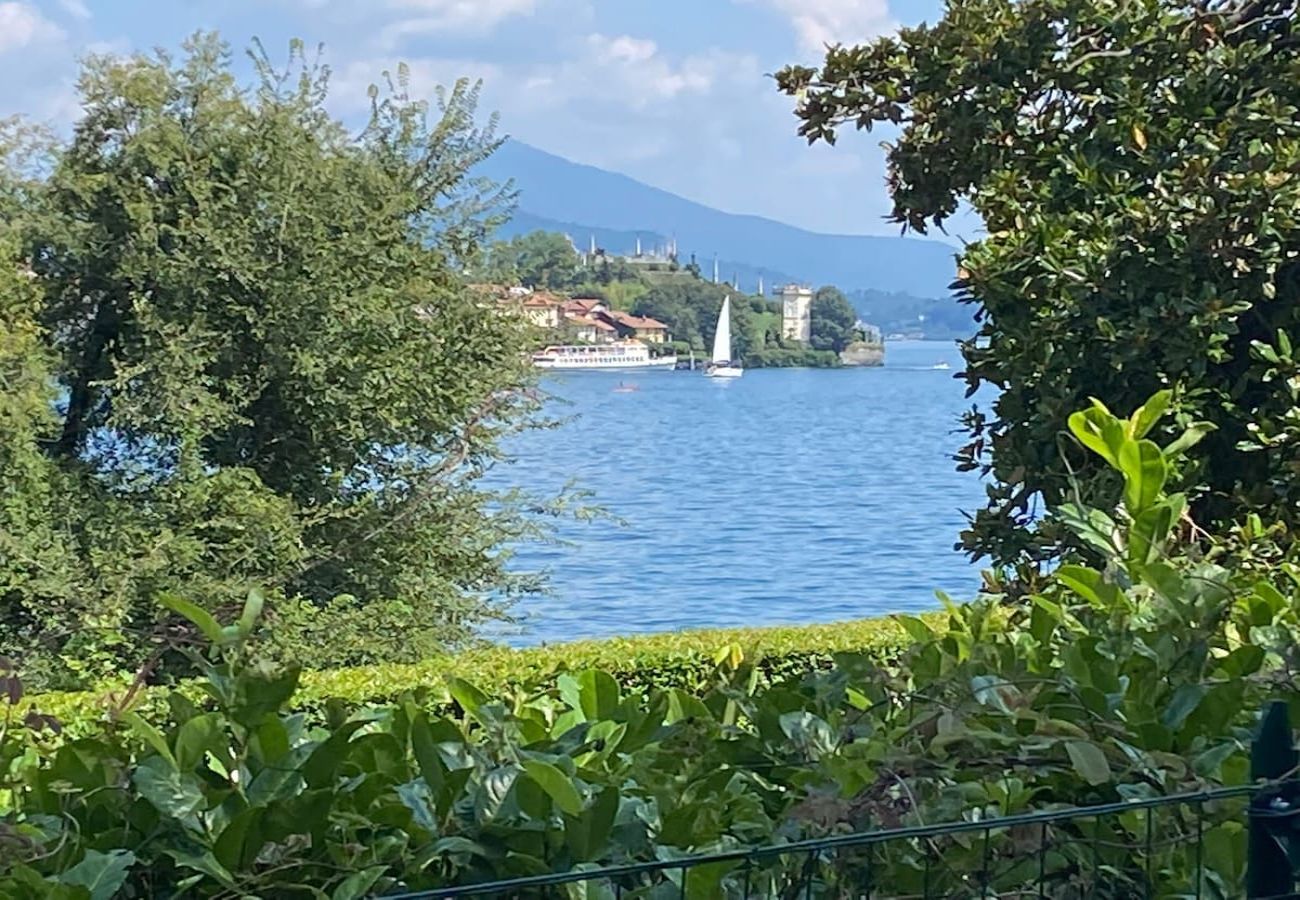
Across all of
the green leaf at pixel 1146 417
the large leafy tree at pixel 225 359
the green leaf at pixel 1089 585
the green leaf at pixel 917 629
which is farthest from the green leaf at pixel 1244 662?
the large leafy tree at pixel 225 359

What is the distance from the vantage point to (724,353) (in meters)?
51.4

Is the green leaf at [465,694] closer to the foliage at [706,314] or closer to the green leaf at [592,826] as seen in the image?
the green leaf at [592,826]

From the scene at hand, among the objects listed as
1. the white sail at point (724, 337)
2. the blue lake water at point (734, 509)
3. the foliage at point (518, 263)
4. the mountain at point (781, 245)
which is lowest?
the blue lake water at point (734, 509)

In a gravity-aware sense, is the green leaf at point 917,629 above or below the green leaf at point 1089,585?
below

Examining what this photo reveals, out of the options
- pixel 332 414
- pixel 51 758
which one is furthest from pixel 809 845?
pixel 332 414

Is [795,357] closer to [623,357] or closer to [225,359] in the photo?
[623,357]

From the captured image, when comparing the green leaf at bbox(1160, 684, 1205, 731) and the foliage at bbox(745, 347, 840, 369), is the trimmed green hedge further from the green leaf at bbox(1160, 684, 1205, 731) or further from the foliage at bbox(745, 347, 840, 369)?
the foliage at bbox(745, 347, 840, 369)

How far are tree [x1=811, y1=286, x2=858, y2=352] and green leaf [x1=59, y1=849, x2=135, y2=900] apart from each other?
54452mm

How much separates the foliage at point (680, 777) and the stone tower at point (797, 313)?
5010 cm

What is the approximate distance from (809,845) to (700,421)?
50.5m

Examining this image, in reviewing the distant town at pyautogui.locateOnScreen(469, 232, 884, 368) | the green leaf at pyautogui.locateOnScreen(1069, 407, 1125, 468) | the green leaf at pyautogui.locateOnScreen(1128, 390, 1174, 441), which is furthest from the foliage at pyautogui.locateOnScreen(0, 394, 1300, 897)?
the distant town at pyautogui.locateOnScreen(469, 232, 884, 368)

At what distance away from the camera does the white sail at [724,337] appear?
46469 mm

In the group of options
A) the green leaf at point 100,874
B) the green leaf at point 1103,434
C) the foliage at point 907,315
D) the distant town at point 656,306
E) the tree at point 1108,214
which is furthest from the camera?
the foliage at point 907,315

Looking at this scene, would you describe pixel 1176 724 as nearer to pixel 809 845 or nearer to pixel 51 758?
pixel 809 845
